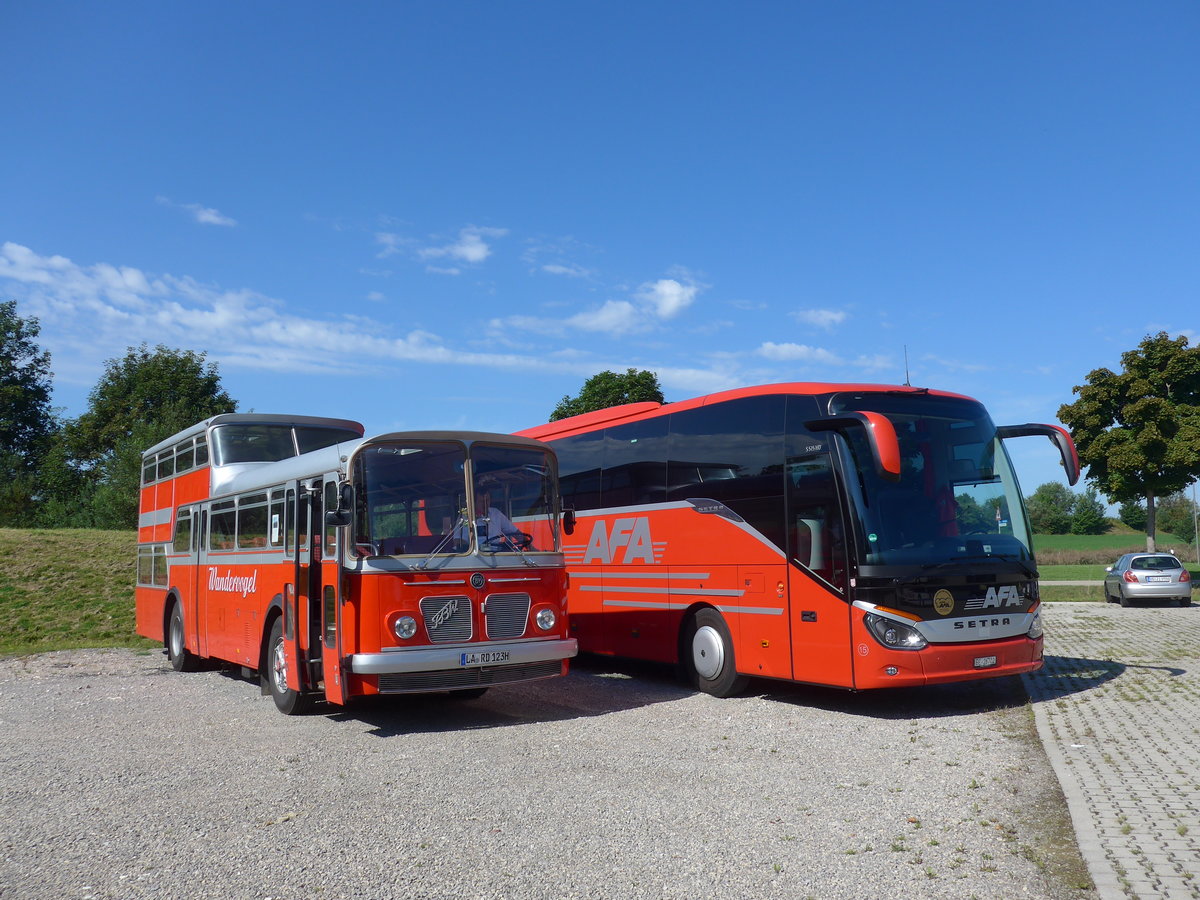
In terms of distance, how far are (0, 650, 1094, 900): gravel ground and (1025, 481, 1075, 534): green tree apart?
108722 mm

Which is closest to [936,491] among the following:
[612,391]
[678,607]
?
[678,607]

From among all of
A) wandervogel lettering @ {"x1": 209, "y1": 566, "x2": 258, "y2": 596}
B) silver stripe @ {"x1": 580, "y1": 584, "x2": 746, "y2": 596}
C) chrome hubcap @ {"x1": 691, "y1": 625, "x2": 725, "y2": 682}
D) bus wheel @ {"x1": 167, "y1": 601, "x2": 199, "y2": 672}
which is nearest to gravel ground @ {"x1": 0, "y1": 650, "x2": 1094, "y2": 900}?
chrome hubcap @ {"x1": 691, "y1": 625, "x2": 725, "y2": 682}

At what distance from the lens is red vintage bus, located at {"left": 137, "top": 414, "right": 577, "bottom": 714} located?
9477mm

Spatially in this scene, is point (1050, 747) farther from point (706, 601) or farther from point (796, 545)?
point (706, 601)

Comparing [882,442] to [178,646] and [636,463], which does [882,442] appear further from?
[178,646]

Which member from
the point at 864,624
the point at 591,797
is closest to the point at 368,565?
Answer: the point at 591,797

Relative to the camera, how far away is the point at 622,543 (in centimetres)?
1398

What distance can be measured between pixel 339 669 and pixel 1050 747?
642cm

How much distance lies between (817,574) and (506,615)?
3261mm

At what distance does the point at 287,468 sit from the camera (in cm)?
1136

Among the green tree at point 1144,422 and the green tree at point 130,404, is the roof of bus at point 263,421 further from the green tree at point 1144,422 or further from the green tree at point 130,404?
the green tree at point 130,404

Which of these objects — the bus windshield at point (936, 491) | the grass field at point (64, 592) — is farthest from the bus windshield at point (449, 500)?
the grass field at point (64, 592)

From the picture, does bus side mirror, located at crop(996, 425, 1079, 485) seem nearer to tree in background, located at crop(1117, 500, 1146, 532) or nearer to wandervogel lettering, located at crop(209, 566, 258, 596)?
wandervogel lettering, located at crop(209, 566, 258, 596)

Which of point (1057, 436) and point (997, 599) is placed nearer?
point (997, 599)
